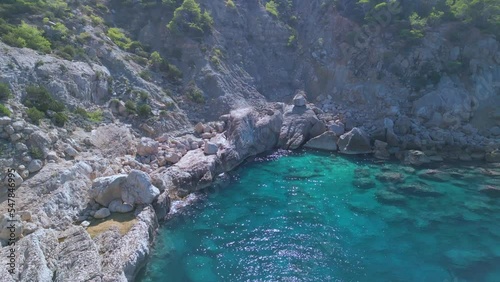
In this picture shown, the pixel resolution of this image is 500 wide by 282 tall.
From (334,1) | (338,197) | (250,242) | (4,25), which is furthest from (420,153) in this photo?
(4,25)

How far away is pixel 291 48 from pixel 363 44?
31.3 feet

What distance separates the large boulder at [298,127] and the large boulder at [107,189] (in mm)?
19198

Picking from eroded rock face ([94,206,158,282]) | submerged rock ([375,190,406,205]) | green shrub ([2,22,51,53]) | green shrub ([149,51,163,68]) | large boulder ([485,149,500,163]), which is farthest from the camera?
green shrub ([149,51,163,68])

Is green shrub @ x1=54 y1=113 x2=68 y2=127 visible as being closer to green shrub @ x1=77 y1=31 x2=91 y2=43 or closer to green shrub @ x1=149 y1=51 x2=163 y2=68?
green shrub @ x1=77 y1=31 x2=91 y2=43

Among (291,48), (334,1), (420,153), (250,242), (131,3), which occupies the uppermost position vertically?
(334,1)

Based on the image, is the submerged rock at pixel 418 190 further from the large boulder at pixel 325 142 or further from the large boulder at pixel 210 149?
the large boulder at pixel 210 149

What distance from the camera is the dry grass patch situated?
65.4 feet

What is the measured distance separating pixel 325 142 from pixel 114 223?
23240mm

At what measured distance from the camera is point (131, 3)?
45.3 m

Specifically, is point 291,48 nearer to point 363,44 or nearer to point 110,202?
point 363,44

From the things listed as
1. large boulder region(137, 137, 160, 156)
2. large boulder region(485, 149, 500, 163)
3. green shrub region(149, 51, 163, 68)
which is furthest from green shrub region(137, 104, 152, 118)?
large boulder region(485, 149, 500, 163)

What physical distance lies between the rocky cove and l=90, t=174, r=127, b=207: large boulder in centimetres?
8

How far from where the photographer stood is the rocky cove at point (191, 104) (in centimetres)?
2043

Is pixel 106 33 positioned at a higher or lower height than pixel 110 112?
higher
